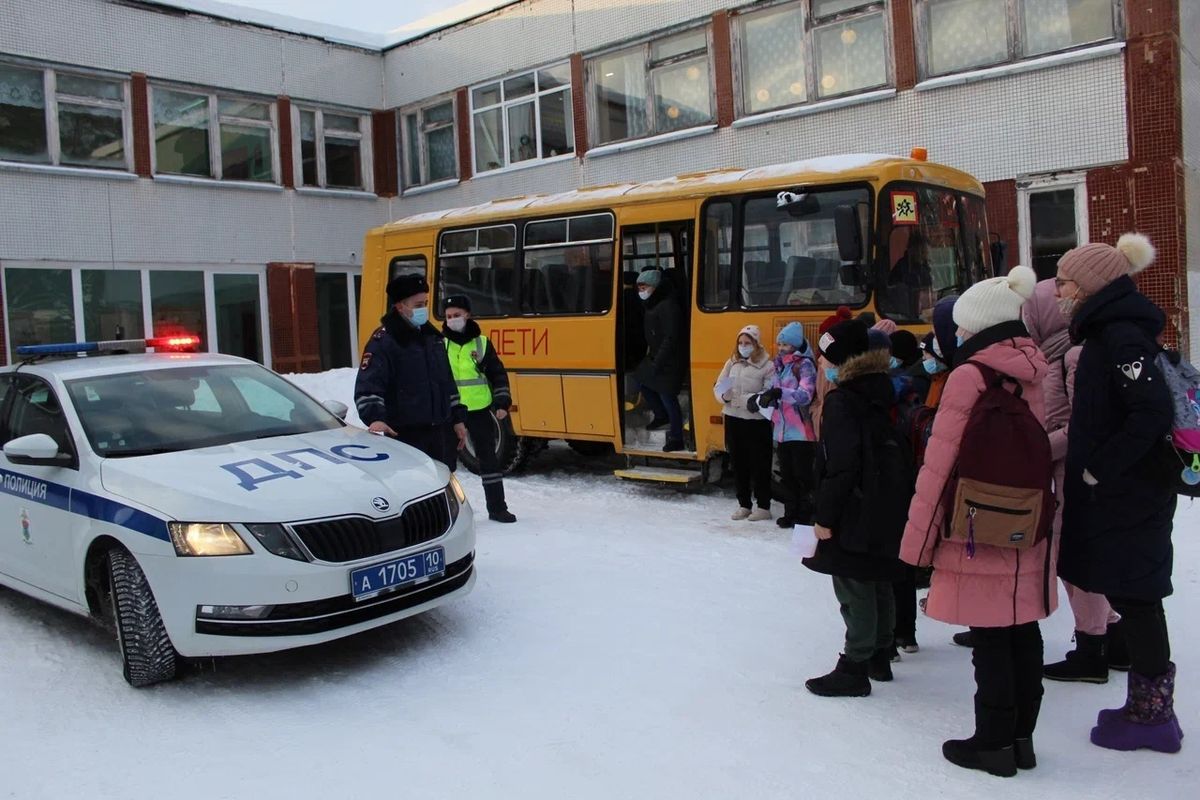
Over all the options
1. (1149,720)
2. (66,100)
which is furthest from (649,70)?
(1149,720)

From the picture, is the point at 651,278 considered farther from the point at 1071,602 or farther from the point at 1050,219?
the point at 1050,219

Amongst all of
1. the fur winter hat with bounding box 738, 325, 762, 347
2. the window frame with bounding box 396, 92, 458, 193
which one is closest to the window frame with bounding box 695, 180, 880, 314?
the fur winter hat with bounding box 738, 325, 762, 347

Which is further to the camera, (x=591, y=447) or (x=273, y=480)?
(x=591, y=447)

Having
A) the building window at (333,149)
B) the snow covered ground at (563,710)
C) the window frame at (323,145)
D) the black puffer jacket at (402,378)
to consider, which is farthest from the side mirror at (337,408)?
the building window at (333,149)

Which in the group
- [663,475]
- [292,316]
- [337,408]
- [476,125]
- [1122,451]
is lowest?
[663,475]

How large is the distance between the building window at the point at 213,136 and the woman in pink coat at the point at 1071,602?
15.8 m

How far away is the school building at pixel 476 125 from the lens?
38.5 ft

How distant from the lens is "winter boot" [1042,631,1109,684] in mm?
4336

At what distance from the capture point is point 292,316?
1825 cm

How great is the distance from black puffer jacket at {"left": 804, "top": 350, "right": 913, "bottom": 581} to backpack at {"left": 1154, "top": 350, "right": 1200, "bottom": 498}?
36.4 inches

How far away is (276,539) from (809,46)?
11.7 meters

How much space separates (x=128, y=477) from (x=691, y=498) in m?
5.19

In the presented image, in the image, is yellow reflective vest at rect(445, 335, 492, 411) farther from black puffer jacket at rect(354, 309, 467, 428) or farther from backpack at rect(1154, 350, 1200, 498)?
backpack at rect(1154, 350, 1200, 498)

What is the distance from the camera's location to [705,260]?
856 cm
